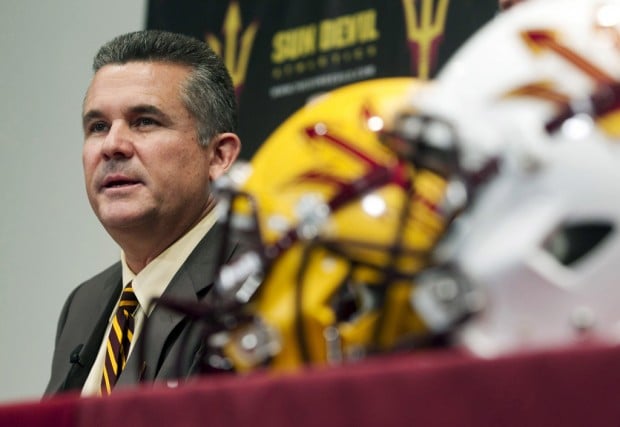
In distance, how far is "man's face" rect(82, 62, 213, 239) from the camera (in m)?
1.35

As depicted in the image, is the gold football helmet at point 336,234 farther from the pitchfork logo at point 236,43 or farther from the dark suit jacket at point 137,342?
the pitchfork logo at point 236,43

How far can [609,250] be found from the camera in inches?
21.4

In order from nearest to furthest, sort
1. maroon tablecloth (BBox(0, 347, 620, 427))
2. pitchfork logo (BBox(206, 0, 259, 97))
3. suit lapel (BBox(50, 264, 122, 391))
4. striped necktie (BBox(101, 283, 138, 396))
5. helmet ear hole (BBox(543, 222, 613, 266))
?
maroon tablecloth (BBox(0, 347, 620, 427)) < helmet ear hole (BBox(543, 222, 613, 266)) < striped necktie (BBox(101, 283, 138, 396)) < suit lapel (BBox(50, 264, 122, 391)) < pitchfork logo (BBox(206, 0, 259, 97))

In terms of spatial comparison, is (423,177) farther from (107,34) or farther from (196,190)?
(107,34)

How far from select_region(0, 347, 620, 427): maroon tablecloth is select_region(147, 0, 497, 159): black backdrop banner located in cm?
138

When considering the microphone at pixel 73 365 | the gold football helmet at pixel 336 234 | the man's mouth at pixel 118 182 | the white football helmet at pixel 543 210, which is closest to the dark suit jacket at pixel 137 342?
the microphone at pixel 73 365

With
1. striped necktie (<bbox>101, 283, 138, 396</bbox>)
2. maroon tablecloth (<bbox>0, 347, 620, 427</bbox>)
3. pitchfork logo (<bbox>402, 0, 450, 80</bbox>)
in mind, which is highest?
→ pitchfork logo (<bbox>402, 0, 450, 80</bbox>)

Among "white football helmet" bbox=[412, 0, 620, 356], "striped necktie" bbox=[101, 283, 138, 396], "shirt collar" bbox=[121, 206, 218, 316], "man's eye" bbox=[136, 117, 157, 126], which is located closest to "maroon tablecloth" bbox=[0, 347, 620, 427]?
"white football helmet" bbox=[412, 0, 620, 356]

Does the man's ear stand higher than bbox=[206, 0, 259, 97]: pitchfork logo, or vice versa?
bbox=[206, 0, 259, 97]: pitchfork logo

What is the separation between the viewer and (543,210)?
555mm

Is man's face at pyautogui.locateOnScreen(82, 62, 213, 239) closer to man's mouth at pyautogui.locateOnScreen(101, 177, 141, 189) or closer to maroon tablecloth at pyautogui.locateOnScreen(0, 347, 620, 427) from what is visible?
man's mouth at pyautogui.locateOnScreen(101, 177, 141, 189)

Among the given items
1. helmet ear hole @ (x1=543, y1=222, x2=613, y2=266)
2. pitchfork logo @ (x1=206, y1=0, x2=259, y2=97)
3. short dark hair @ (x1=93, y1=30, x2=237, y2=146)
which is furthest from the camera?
pitchfork logo @ (x1=206, y1=0, x2=259, y2=97)

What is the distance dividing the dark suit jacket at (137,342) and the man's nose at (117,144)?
151mm

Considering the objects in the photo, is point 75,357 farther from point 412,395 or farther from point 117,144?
point 412,395
